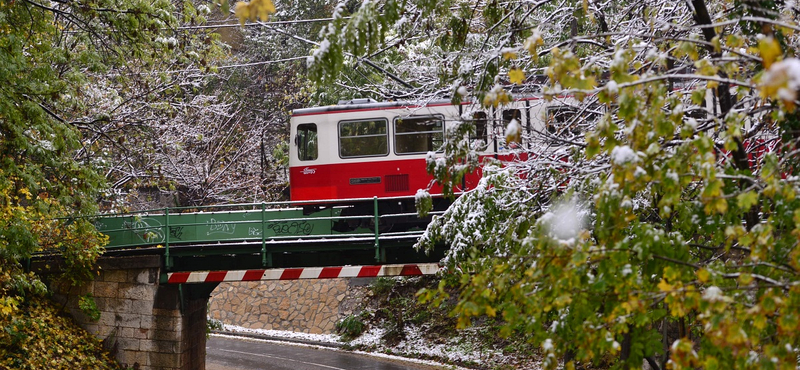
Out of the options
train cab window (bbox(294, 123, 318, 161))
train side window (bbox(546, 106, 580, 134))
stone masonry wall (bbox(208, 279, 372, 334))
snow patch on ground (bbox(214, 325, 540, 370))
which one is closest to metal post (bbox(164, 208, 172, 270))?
train cab window (bbox(294, 123, 318, 161))

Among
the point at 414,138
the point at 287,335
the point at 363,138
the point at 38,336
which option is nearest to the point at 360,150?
the point at 363,138

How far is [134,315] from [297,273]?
3.40 meters

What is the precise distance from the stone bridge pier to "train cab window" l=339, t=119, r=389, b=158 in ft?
14.8

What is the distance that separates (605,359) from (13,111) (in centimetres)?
1298

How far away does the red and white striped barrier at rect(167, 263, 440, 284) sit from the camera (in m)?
14.5

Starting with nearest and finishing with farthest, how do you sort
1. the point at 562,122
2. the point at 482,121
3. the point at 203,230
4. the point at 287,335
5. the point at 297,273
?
the point at 482,121 → the point at 562,122 → the point at 297,273 → the point at 203,230 → the point at 287,335

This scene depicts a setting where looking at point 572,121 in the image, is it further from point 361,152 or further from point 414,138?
point 361,152

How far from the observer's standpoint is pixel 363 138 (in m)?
16.7

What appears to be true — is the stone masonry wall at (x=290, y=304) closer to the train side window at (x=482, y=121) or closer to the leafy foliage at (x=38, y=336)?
the leafy foliage at (x=38, y=336)

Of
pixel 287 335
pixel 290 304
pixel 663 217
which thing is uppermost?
pixel 663 217

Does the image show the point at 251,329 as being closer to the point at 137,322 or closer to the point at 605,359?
the point at 137,322

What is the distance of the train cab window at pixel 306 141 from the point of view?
1697cm

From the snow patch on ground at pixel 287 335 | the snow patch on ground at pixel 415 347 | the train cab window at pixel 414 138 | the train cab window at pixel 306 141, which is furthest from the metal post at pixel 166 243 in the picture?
the snow patch on ground at pixel 287 335

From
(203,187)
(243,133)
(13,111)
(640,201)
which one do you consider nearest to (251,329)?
(203,187)
